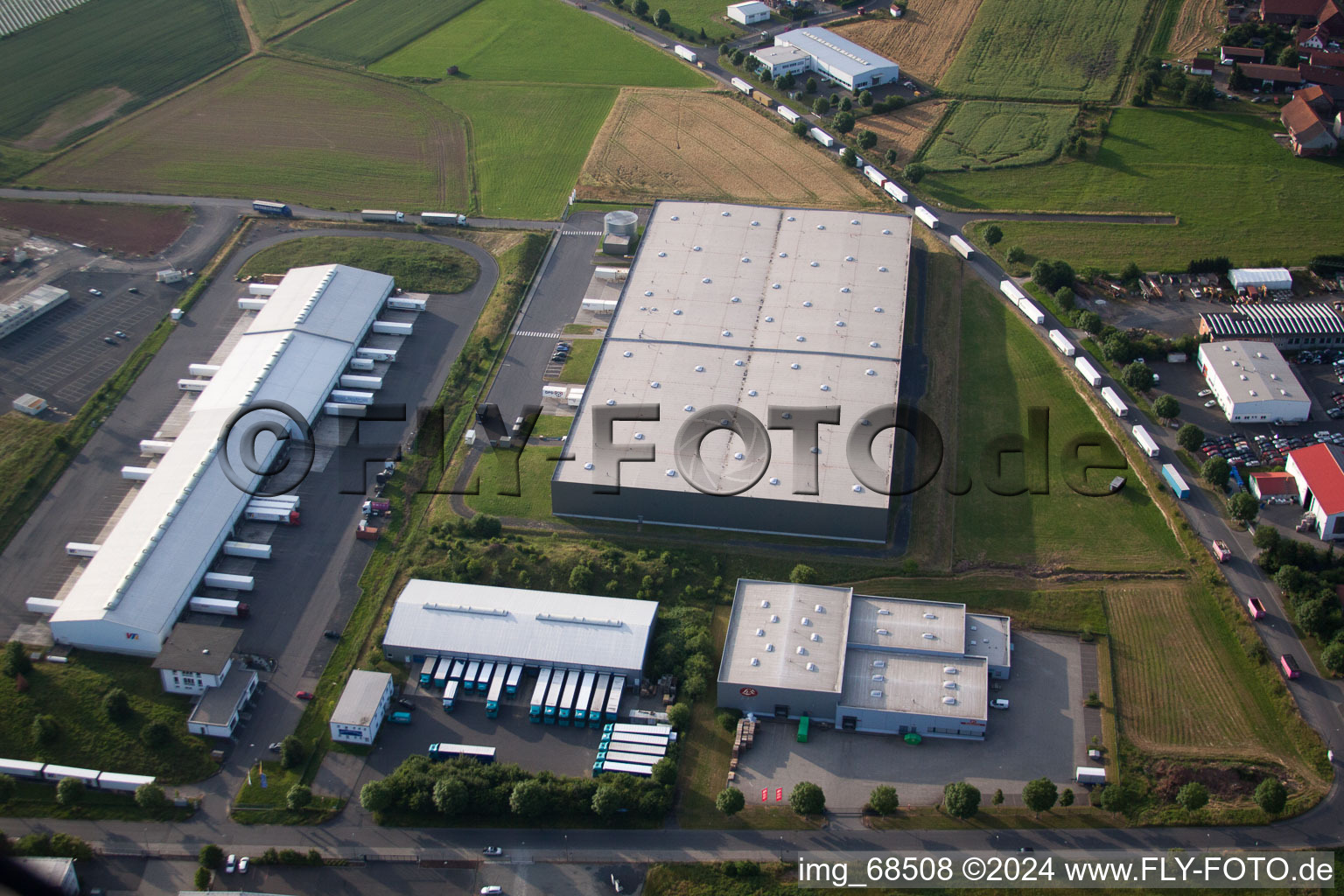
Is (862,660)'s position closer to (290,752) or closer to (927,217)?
(290,752)

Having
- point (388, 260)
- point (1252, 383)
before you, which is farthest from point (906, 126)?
point (388, 260)

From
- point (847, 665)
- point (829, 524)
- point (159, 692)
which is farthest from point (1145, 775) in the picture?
point (159, 692)

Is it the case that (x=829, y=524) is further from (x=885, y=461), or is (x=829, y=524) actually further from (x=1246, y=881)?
(x=1246, y=881)

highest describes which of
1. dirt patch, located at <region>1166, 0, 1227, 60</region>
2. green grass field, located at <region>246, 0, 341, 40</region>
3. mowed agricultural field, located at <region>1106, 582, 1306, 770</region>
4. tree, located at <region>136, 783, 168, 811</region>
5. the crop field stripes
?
the crop field stripes

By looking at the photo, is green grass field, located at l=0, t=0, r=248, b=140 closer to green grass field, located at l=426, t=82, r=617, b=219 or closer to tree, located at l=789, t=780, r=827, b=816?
green grass field, located at l=426, t=82, r=617, b=219

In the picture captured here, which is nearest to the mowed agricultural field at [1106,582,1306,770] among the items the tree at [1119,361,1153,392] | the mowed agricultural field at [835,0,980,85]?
the tree at [1119,361,1153,392]

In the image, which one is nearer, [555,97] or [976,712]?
[976,712]
